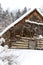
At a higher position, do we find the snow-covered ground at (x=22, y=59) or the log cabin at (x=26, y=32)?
the log cabin at (x=26, y=32)

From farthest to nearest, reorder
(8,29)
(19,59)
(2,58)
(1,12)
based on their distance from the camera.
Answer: (1,12)
(8,29)
(19,59)
(2,58)

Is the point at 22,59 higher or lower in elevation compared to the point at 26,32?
lower

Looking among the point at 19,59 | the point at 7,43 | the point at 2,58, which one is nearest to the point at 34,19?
the point at 7,43

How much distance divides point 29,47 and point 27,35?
1.06 m

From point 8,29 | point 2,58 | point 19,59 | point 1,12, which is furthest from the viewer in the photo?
point 1,12

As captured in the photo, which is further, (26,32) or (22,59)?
(26,32)

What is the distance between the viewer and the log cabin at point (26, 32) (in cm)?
1864

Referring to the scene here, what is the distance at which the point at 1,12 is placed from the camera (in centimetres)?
2770

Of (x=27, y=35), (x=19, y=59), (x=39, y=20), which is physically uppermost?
(x=39, y=20)

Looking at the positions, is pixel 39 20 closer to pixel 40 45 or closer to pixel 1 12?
pixel 40 45

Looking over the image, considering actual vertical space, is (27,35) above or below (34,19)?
below

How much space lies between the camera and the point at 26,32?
18828 millimetres

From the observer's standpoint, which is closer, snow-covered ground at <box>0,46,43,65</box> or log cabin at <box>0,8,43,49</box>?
snow-covered ground at <box>0,46,43,65</box>

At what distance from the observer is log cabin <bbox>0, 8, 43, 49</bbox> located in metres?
18.6
